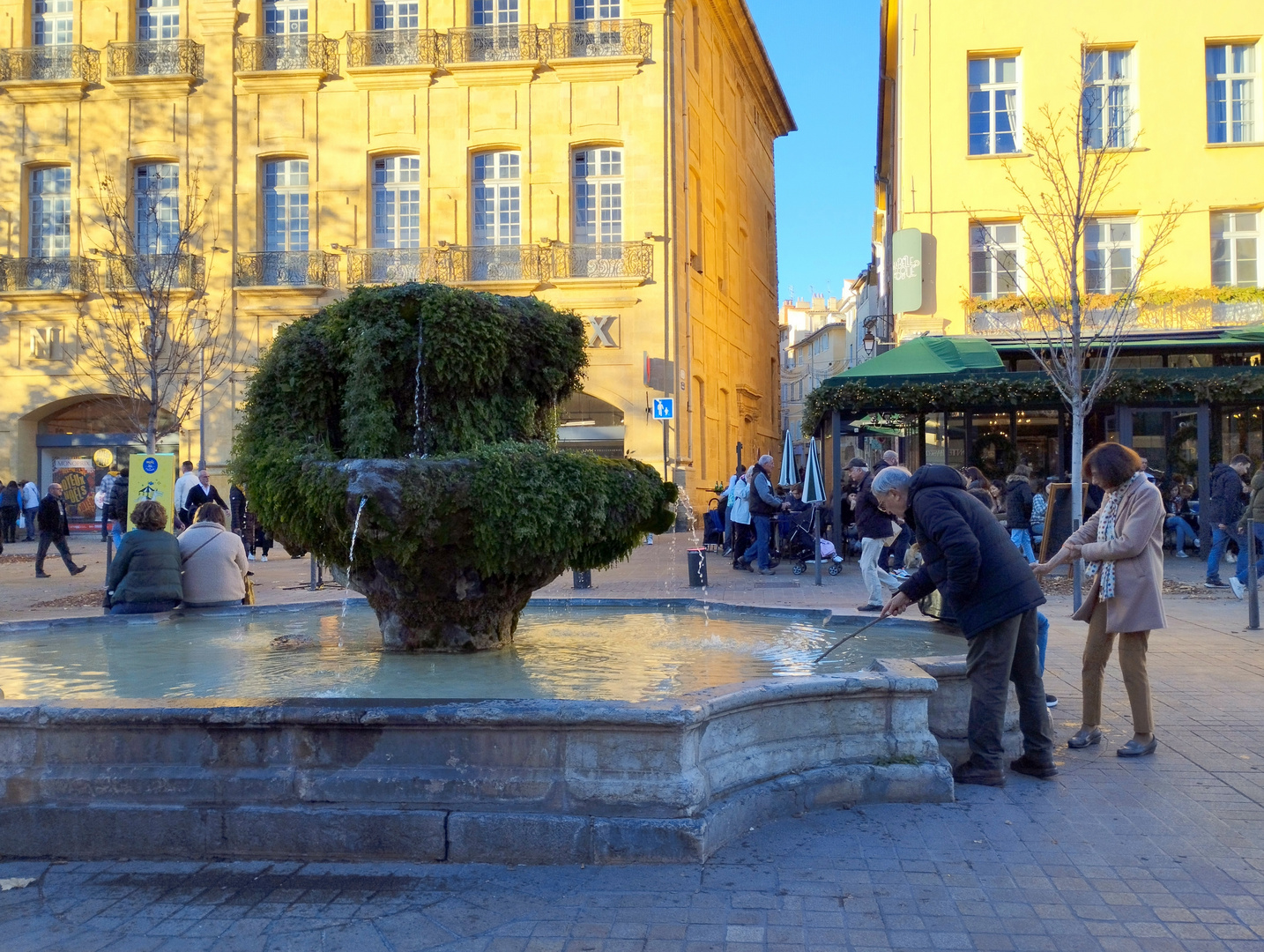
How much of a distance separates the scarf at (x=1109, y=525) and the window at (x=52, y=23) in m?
29.0

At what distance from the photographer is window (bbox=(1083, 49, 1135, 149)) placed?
2184cm

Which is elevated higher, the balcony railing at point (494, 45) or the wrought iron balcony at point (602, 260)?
the balcony railing at point (494, 45)

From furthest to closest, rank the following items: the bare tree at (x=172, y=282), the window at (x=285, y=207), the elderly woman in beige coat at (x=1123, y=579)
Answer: the window at (x=285, y=207)
the bare tree at (x=172, y=282)
the elderly woman in beige coat at (x=1123, y=579)

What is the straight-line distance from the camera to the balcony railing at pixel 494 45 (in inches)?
1040

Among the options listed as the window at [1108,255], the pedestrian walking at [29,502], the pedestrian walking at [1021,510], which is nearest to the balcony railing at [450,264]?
the pedestrian walking at [29,502]

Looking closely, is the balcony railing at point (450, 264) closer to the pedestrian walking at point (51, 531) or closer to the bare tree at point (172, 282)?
the bare tree at point (172, 282)

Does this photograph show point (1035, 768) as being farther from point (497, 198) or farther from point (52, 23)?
point (52, 23)

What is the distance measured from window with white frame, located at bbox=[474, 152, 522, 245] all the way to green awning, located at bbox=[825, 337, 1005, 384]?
10.9 meters

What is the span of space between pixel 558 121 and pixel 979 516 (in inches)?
897

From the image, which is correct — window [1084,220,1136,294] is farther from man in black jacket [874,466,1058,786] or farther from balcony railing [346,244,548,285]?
man in black jacket [874,466,1058,786]

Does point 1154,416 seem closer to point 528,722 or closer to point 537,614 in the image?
point 537,614

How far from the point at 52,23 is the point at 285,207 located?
7461 mm

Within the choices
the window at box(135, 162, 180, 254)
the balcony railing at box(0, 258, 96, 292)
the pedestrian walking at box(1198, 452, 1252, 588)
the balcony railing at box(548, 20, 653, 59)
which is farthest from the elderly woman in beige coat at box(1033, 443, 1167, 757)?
the balcony railing at box(0, 258, 96, 292)

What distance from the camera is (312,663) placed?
6559 millimetres
